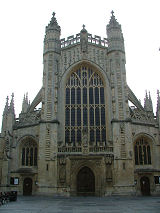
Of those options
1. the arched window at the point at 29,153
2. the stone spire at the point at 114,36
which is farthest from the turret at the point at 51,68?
the stone spire at the point at 114,36

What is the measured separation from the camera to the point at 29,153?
30.4 m

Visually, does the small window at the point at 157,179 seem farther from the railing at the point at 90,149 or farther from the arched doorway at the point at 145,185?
the railing at the point at 90,149

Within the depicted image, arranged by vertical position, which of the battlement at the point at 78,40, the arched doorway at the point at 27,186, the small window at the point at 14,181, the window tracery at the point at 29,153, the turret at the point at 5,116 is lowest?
the arched doorway at the point at 27,186

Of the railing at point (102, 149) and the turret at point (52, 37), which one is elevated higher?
the turret at point (52, 37)

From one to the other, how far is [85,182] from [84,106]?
29.4 ft

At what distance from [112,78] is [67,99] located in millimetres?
6166

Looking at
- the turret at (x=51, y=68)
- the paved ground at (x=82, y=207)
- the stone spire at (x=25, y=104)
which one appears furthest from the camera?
the stone spire at (x=25, y=104)

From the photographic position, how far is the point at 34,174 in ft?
94.3

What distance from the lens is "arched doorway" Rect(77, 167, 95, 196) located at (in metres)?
27.1

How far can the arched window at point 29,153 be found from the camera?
30.0 m

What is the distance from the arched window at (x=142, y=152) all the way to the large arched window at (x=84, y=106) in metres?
4.26

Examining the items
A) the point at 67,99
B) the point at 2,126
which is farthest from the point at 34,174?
the point at 67,99

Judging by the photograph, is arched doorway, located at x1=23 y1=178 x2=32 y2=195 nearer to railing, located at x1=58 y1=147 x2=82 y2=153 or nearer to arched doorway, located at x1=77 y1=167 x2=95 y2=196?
railing, located at x1=58 y1=147 x2=82 y2=153

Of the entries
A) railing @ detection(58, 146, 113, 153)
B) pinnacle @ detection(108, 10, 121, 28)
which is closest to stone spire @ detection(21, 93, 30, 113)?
railing @ detection(58, 146, 113, 153)
